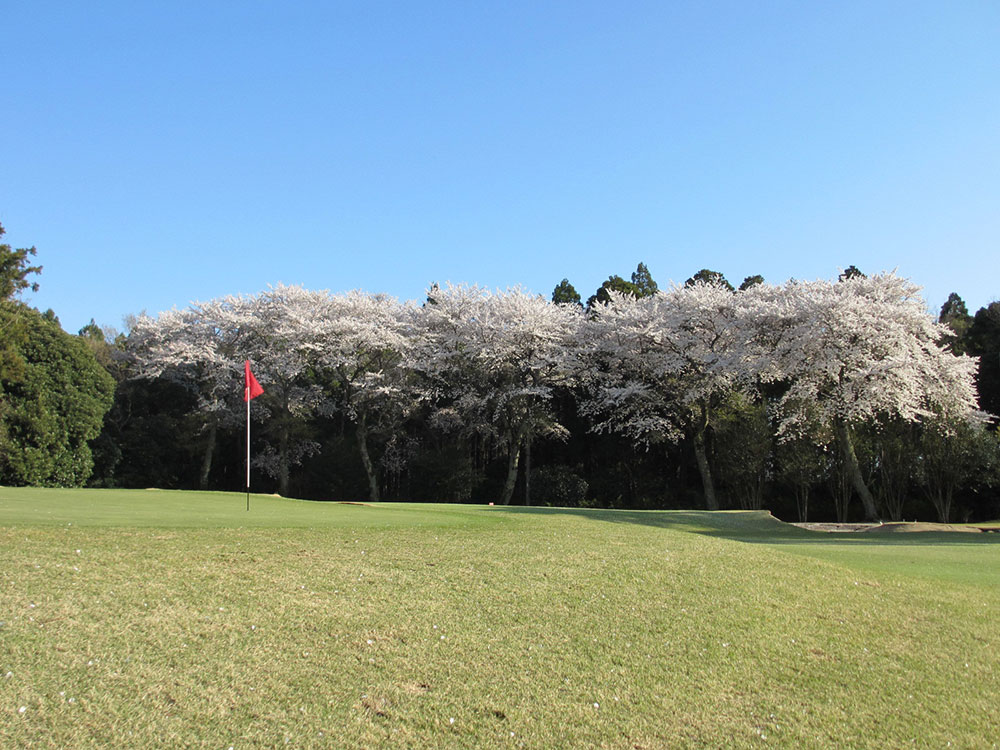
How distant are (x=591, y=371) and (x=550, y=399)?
249 cm

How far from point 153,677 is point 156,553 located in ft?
10.1

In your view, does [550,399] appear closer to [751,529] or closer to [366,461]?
[366,461]

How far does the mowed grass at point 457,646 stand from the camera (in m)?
4.63

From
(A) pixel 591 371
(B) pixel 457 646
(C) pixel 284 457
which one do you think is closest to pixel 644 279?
(A) pixel 591 371

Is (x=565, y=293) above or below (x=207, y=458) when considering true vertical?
above

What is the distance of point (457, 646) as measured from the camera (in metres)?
5.87

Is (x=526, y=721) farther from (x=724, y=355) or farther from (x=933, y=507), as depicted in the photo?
(x=933, y=507)

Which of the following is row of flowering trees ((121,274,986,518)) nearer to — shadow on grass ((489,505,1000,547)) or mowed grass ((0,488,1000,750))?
shadow on grass ((489,505,1000,547))

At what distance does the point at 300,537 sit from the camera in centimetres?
955

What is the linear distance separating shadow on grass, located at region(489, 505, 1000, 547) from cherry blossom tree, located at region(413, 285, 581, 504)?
1069 cm

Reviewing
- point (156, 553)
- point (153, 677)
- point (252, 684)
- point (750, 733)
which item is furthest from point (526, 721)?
point (156, 553)

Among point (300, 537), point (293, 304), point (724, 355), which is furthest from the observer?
point (293, 304)

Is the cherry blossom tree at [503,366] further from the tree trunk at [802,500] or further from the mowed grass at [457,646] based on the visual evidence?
the mowed grass at [457,646]

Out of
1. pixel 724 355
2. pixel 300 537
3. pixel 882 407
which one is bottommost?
pixel 300 537
